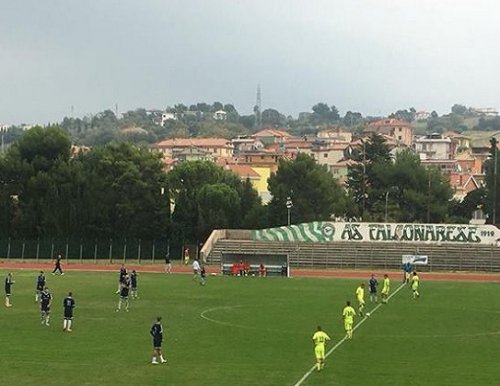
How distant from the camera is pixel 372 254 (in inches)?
2714

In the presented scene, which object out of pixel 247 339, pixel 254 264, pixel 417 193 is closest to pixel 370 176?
pixel 417 193

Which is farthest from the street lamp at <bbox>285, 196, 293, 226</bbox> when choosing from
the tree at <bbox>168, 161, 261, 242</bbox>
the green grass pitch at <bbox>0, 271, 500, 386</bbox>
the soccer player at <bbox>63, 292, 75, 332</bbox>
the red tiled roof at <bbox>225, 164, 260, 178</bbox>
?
the red tiled roof at <bbox>225, 164, 260, 178</bbox>

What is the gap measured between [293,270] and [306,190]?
24320 millimetres

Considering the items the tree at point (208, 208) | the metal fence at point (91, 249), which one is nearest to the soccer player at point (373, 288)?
the metal fence at point (91, 249)

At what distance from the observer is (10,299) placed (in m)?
42.2

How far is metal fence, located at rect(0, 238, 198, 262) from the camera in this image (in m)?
74.8

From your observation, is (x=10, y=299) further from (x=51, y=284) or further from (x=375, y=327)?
(x=375, y=327)

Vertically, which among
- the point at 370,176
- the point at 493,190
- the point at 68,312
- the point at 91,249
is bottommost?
the point at 68,312

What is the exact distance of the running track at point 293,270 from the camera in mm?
61844

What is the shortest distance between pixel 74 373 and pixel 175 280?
32289 mm

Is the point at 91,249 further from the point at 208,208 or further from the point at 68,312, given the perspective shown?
the point at 68,312

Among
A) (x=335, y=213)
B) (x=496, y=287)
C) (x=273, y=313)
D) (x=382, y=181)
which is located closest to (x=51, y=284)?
(x=273, y=313)

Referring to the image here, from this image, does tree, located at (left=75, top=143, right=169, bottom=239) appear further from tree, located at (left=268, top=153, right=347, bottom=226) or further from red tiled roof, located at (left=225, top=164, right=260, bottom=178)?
red tiled roof, located at (left=225, top=164, right=260, bottom=178)

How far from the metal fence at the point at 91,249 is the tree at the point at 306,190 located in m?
15.0
